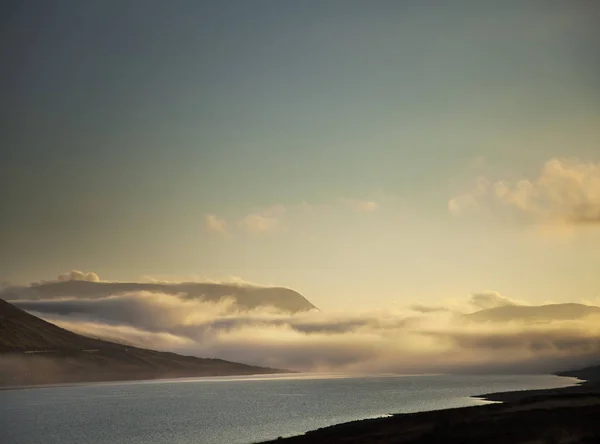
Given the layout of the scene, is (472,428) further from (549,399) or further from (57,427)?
(57,427)

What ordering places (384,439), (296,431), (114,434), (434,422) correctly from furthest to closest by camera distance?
(114,434)
(296,431)
(434,422)
(384,439)

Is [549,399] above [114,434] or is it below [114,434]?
above

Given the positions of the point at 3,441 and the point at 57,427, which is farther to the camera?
the point at 57,427

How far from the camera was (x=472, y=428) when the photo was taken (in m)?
91.8

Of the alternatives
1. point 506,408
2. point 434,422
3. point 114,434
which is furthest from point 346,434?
point 114,434

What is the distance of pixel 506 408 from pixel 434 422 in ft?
98.9

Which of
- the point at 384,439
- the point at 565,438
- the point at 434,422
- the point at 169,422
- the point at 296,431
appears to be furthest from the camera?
Answer: the point at 169,422

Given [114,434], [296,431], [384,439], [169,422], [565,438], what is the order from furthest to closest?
1. [169,422]
2. [114,434]
3. [296,431]
4. [384,439]
5. [565,438]

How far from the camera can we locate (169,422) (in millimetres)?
168375

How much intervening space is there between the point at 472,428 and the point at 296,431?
1675 inches

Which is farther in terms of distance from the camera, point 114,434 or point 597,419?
point 114,434

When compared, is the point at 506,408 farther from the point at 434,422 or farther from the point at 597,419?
the point at 597,419

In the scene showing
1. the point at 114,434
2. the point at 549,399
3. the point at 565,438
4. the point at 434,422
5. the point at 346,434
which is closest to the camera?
the point at 565,438

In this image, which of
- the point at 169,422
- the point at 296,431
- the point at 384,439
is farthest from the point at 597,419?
the point at 169,422
